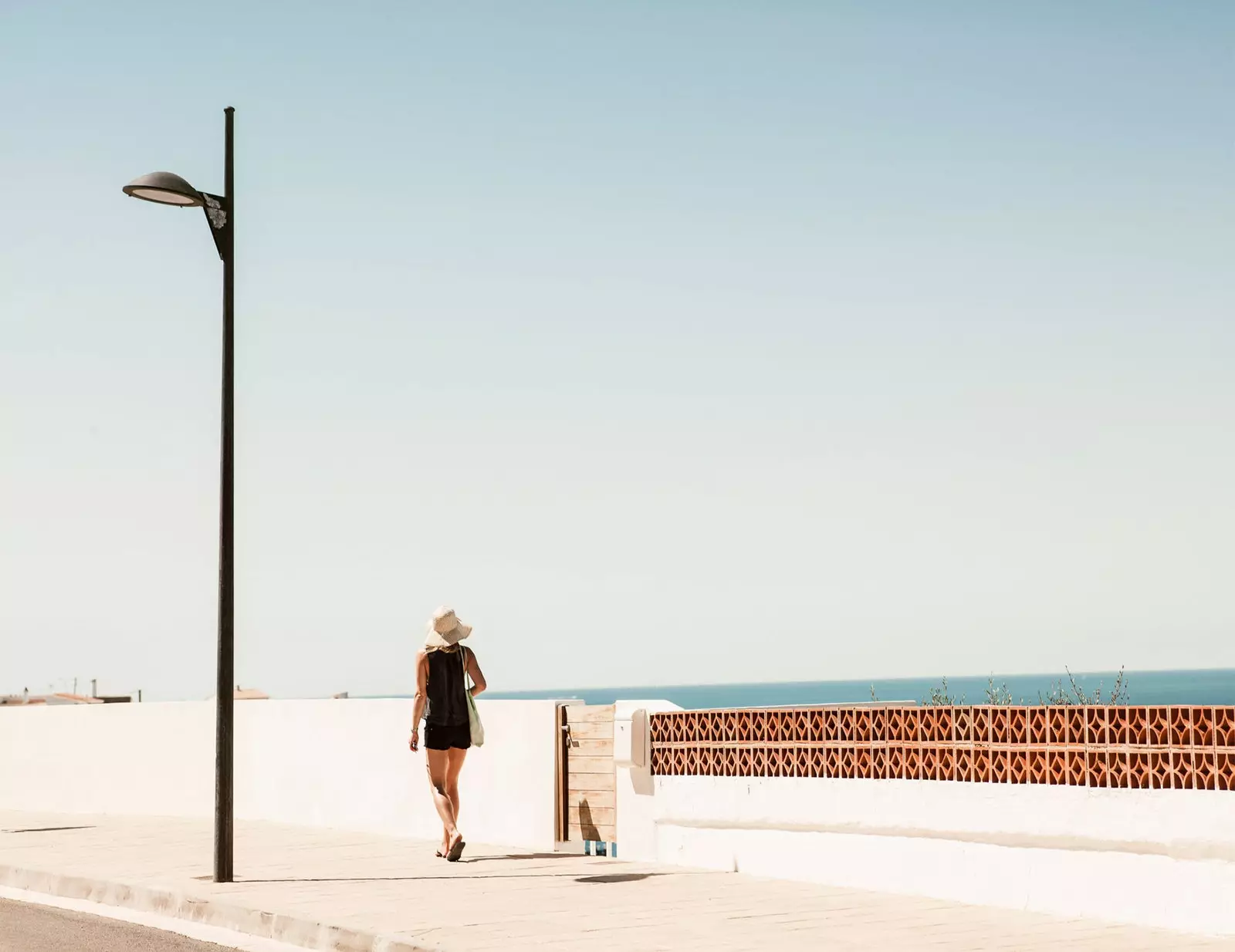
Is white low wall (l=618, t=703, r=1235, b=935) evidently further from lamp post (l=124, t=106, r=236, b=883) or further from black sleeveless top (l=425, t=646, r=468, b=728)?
lamp post (l=124, t=106, r=236, b=883)

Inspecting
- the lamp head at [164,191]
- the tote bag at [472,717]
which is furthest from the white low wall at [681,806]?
the lamp head at [164,191]

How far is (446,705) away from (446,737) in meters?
0.26

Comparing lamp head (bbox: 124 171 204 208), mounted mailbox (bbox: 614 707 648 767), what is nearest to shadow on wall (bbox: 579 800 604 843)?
mounted mailbox (bbox: 614 707 648 767)

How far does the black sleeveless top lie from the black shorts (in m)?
0.03

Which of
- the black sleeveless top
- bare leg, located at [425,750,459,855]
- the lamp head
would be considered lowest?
bare leg, located at [425,750,459,855]

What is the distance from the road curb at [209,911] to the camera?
30.8 ft

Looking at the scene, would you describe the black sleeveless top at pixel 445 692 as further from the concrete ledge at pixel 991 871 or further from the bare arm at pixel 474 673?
the concrete ledge at pixel 991 871

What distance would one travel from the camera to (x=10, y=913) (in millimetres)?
11414

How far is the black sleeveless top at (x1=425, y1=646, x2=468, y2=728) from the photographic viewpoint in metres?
12.8

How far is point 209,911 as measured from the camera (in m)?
10.9

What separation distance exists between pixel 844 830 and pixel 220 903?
4.51 m

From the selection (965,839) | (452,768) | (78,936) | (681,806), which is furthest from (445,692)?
(965,839)

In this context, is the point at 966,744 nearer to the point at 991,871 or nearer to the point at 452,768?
the point at 991,871

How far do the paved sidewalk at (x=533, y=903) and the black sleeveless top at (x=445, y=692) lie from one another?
120 centimetres
